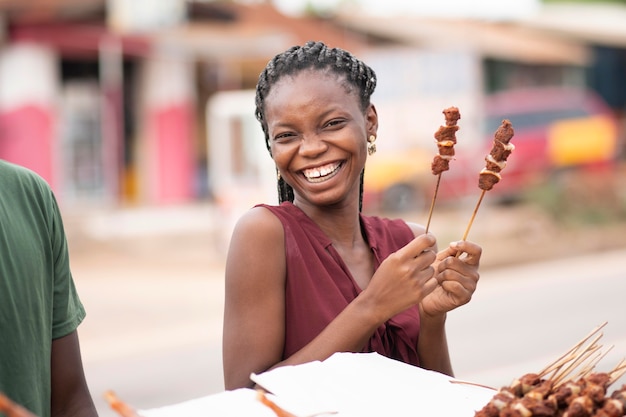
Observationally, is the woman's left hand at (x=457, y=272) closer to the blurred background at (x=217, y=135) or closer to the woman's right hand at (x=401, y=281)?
the woman's right hand at (x=401, y=281)

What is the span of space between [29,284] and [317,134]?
71 cm

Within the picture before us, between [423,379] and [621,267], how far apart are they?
1338cm

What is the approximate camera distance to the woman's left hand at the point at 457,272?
7.49 ft

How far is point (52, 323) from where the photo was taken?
88.1 inches

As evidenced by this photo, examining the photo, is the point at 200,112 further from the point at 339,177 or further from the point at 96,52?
the point at 339,177

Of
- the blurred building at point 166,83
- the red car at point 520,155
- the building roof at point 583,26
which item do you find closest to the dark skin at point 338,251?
the blurred building at point 166,83

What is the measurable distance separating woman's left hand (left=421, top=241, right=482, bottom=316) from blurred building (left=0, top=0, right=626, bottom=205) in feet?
43.8

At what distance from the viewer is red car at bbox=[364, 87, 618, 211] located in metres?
20.1

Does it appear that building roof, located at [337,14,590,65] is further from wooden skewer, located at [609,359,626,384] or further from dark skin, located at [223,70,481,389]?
wooden skewer, located at [609,359,626,384]

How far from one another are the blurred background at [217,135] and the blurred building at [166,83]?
34mm

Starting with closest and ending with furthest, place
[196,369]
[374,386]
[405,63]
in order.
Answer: [374,386]
[196,369]
[405,63]

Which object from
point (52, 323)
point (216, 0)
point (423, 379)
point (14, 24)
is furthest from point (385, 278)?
point (216, 0)

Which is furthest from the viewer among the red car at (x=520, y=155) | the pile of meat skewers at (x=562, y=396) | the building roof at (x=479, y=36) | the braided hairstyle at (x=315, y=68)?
the building roof at (x=479, y=36)

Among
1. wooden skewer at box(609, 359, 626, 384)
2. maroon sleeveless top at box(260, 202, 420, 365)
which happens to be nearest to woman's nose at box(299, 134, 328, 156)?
maroon sleeveless top at box(260, 202, 420, 365)
